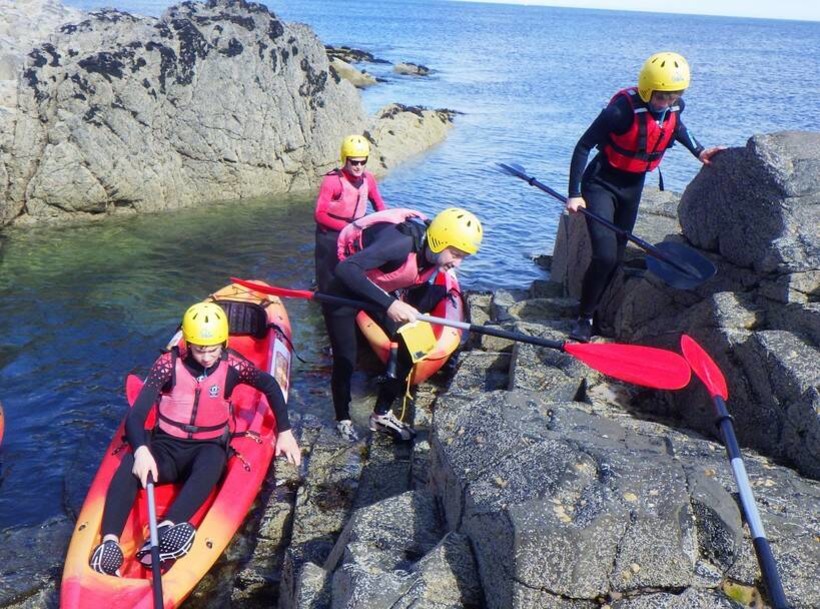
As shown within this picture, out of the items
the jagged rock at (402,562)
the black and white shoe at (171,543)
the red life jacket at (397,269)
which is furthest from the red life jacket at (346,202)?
the jagged rock at (402,562)

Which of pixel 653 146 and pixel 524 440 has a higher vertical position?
pixel 653 146

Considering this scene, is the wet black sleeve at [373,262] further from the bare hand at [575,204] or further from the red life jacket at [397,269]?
the bare hand at [575,204]

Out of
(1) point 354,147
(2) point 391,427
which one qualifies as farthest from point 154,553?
(1) point 354,147

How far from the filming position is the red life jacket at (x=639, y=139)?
5.71m

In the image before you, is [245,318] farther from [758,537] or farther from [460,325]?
[758,537]

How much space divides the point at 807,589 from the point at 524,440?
4.36ft

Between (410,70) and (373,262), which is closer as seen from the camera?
(373,262)

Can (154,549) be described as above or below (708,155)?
below

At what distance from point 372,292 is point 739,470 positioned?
2457 millimetres

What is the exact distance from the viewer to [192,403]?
16.6ft

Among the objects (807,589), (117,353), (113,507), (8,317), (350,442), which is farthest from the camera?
(8,317)

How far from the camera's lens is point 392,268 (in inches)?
206

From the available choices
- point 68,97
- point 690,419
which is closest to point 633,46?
point 68,97

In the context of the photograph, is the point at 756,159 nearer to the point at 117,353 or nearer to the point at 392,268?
the point at 392,268
